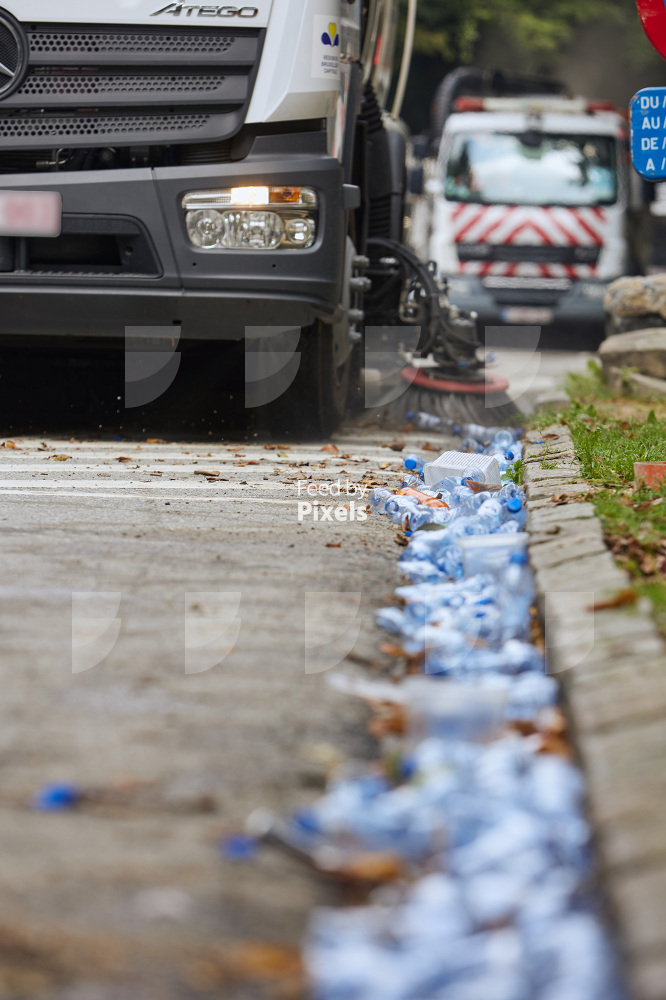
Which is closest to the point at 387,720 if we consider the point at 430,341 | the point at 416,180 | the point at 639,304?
the point at 430,341

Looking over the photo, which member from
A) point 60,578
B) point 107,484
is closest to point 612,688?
point 60,578

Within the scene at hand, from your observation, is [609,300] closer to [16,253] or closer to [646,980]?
[16,253]

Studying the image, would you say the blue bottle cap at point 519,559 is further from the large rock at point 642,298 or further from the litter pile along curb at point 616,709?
the large rock at point 642,298

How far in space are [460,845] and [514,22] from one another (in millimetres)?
25595

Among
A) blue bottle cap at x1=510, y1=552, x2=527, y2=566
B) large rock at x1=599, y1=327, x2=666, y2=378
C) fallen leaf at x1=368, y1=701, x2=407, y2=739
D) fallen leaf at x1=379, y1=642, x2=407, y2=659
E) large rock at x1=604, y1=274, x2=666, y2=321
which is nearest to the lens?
fallen leaf at x1=368, y1=701, x2=407, y2=739

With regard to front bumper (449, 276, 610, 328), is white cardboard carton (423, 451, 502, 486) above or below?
above

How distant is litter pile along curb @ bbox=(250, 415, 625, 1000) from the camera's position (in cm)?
141

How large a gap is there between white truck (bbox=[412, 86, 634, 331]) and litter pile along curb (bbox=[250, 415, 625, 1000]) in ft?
35.1

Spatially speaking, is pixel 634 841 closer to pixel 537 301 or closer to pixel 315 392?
pixel 315 392

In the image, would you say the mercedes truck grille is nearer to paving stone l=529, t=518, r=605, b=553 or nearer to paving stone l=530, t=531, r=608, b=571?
paving stone l=529, t=518, r=605, b=553

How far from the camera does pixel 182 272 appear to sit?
4.90 meters

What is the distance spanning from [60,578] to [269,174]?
2.40 meters

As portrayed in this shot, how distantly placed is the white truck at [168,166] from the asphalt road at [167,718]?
1055 millimetres

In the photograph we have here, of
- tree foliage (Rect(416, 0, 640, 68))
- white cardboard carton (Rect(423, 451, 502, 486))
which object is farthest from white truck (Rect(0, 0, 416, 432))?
tree foliage (Rect(416, 0, 640, 68))
